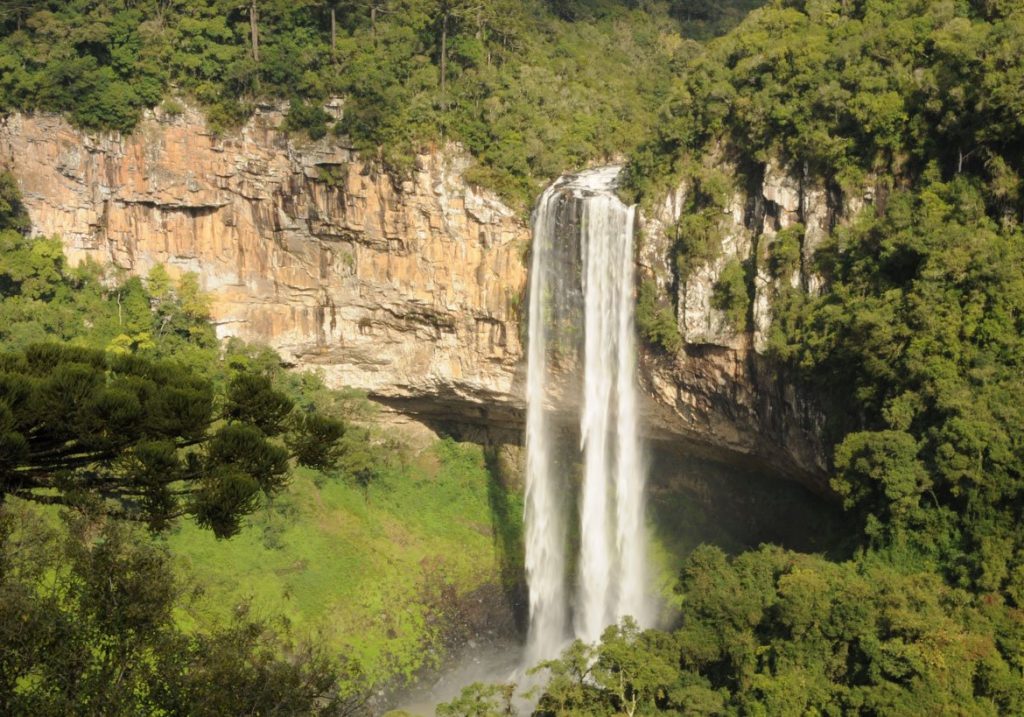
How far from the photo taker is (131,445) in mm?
10109

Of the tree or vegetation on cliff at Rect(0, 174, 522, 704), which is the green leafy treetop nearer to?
A: vegetation on cliff at Rect(0, 174, 522, 704)

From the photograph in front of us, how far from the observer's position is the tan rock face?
92.1 ft

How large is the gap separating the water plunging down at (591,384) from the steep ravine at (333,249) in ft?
2.19

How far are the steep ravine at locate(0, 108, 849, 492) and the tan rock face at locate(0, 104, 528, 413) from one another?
35 millimetres

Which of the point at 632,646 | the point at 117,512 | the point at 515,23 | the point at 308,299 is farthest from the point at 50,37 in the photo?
the point at 117,512

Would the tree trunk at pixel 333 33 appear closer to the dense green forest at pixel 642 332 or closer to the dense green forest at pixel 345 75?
the dense green forest at pixel 345 75

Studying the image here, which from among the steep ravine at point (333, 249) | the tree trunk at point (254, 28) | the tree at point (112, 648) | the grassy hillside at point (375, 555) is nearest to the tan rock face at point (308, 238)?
the steep ravine at point (333, 249)

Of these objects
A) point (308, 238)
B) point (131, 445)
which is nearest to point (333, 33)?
point (308, 238)

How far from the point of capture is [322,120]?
1130 inches

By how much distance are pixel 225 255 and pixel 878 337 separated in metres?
17.1

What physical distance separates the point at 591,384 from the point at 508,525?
5.52 meters

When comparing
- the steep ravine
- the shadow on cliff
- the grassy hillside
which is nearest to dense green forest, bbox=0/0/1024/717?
the grassy hillside

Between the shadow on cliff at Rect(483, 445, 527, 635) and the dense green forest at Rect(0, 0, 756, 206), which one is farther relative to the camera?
the dense green forest at Rect(0, 0, 756, 206)

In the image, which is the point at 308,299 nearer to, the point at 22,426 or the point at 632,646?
the point at 632,646
